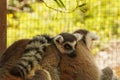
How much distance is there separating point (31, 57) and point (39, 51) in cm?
15

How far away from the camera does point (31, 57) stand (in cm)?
275

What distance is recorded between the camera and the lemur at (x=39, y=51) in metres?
2.66

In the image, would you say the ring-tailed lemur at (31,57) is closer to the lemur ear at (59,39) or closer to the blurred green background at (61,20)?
the lemur ear at (59,39)

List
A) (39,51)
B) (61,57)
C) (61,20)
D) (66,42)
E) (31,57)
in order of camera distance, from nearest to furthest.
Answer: (31,57) → (39,51) → (66,42) → (61,57) → (61,20)

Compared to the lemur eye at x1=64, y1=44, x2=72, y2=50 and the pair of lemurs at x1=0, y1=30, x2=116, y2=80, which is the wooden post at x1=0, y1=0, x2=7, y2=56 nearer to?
the pair of lemurs at x1=0, y1=30, x2=116, y2=80

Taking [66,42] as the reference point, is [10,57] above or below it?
below

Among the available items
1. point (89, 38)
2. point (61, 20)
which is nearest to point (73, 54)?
point (89, 38)

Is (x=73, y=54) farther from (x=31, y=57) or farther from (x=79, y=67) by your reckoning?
(x=31, y=57)

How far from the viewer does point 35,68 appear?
282 cm

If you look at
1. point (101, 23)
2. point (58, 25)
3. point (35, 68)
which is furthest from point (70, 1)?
point (101, 23)

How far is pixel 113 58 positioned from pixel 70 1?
3483 mm

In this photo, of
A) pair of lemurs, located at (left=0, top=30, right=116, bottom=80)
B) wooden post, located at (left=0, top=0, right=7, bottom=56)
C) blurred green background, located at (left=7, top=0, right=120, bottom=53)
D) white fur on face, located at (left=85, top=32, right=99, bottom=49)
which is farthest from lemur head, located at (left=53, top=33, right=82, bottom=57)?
blurred green background, located at (left=7, top=0, right=120, bottom=53)

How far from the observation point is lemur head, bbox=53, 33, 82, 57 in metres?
3.05

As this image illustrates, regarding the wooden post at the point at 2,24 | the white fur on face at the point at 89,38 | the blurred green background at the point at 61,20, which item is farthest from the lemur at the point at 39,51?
the blurred green background at the point at 61,20
